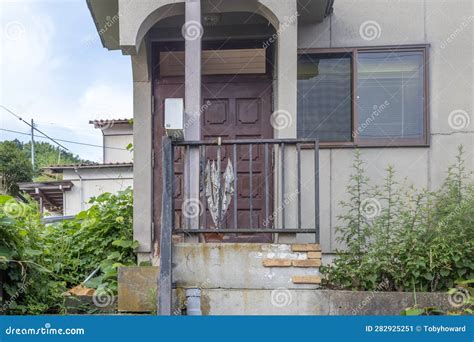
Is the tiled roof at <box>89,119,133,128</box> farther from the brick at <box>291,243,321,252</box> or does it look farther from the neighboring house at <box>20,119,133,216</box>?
the brick at <box>291,243,321,252</box>

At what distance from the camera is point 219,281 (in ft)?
14.1

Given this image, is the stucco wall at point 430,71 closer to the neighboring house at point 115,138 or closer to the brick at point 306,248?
the brick at point 306,248

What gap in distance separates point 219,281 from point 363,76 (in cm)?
293

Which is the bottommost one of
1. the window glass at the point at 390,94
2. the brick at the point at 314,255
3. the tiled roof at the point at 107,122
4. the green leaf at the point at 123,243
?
the green leaf at the point at 123,243

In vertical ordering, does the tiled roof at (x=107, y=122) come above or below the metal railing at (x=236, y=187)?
above

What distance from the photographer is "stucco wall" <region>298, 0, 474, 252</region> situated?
18.6 ft

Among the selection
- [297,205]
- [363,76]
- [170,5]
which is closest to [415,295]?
[297,205]

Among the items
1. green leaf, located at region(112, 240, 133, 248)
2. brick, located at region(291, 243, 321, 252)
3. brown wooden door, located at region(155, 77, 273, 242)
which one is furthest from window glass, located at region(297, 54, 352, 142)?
green leaf, located at region(112, 240, 133, 248)

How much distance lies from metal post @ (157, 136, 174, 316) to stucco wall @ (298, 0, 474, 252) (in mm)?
1802

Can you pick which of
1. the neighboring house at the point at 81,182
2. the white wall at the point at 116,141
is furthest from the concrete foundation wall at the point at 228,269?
the white wall at the point at 116,141

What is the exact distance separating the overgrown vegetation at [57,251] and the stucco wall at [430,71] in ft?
6.92

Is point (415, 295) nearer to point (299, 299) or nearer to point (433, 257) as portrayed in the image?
point (433, 257)

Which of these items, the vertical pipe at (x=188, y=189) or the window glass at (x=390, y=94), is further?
the window glass at (x=390, y=94)

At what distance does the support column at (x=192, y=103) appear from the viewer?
4.73 m
